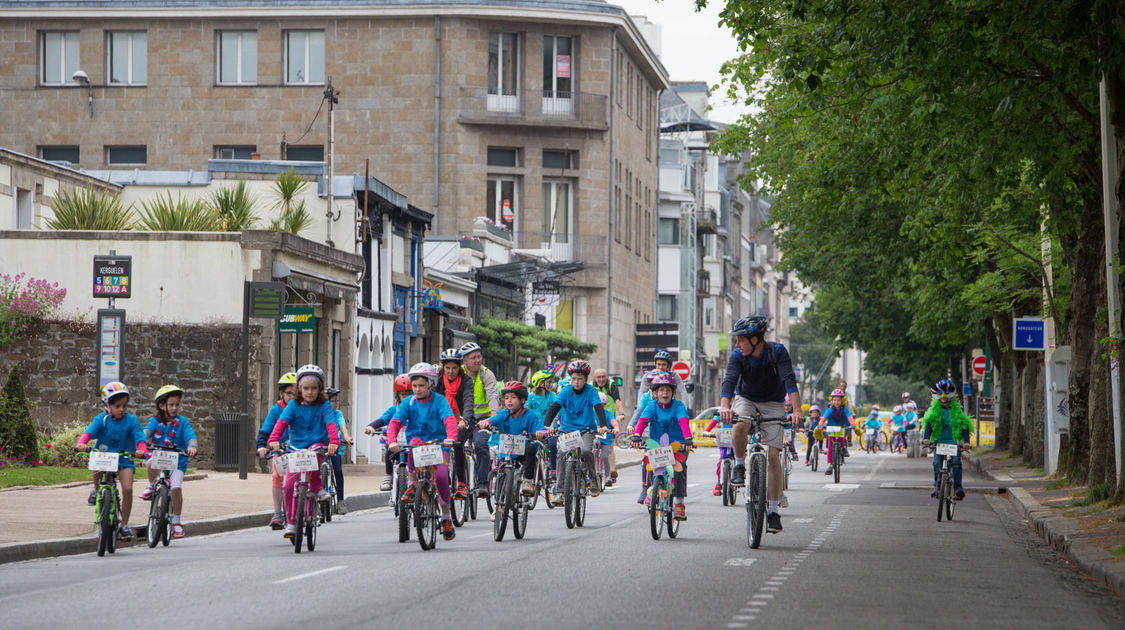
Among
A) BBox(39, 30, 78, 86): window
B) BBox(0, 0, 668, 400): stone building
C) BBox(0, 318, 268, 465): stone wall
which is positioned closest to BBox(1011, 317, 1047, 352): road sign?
BBox(0, 318, 268, 465): stone wall

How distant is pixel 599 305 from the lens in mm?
63094

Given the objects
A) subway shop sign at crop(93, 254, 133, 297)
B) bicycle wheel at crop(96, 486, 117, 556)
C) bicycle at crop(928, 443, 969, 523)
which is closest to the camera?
bicycle wheel at crop(96, 486, 117, 556)

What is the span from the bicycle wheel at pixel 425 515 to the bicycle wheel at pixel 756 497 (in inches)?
110

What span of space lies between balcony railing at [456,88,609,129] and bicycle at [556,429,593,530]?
136 ft

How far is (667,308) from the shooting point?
8100 centimetres

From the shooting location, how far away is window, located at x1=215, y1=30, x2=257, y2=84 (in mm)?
59062

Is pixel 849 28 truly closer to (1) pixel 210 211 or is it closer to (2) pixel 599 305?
(1) pixel 210 211

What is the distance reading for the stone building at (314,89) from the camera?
58.6 m

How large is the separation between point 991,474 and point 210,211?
16302 millimetres

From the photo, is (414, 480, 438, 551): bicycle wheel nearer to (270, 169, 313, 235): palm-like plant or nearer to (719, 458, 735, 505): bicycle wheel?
(719, 458, 735, 505): bicycle wheel

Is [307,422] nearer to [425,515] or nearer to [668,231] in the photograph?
[425,515]

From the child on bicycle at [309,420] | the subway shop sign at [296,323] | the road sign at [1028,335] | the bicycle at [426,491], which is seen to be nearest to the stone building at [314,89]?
the subway shop sign at [296,323]

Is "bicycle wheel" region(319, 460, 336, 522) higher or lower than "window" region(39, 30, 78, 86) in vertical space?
lower

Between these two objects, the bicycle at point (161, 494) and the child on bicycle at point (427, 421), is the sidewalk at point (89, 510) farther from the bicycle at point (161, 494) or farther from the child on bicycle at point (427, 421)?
the child on bicycle at point (427, 421)
